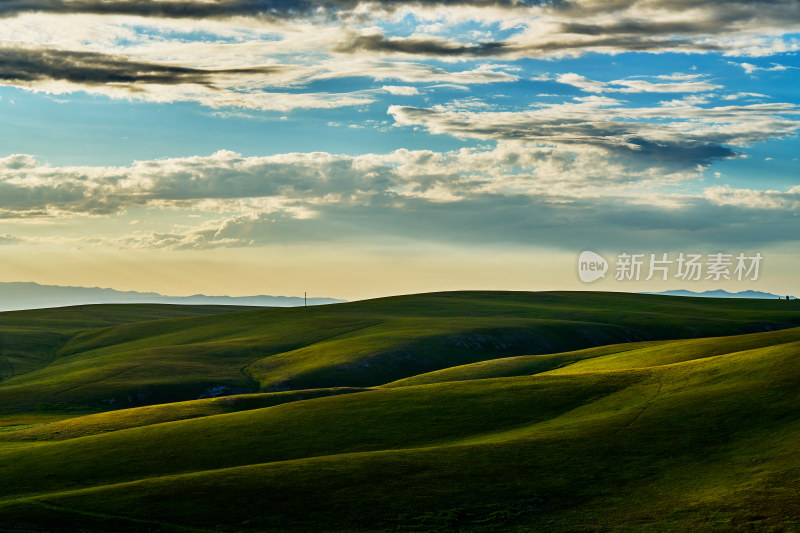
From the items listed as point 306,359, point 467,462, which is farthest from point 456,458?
point 306,359

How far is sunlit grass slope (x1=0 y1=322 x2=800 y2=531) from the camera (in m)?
48.6

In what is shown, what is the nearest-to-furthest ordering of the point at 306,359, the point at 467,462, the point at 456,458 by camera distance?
the point at 467,462 < the point at 456,458 < the point at 306,359

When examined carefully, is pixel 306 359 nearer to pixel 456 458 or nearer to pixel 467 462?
pixel 456 458

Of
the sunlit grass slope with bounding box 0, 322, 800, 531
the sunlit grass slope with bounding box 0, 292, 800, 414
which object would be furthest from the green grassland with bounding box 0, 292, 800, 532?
the sunlit grass slope with bounding box 0, 292, 800, 414

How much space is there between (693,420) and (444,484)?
22.4 meters

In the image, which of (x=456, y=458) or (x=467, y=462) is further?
(x=456, y=458)

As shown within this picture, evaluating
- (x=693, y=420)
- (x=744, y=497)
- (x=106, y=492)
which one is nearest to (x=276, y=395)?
(x=106, y=492)

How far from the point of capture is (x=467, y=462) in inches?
2290

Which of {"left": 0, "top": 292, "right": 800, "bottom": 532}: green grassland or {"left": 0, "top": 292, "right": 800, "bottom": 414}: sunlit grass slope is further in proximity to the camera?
{"left": 0, "top": 292, "right": 800, "bottom": 414}: sunlit grass slope

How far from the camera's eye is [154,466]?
6494cm

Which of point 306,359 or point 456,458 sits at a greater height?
point 456,458

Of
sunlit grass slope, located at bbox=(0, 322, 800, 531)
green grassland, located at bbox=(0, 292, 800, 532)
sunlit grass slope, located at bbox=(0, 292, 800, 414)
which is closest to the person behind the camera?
sunlit grass slope, located at bbox=(0, 322, 800, 531)

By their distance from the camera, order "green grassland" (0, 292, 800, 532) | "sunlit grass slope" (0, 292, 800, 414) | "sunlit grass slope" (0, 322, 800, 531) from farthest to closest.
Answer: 1. "sunlit grass slope" (0, 292, 800, 414)
2. "green grassland" (0, 292, 800, 532)
3. "sunlit grass slope" (0, 322, 800, 531)

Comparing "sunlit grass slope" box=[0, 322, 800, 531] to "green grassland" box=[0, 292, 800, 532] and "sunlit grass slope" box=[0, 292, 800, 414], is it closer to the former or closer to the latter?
"green grassland" box=[0, 292, 800, 532]
